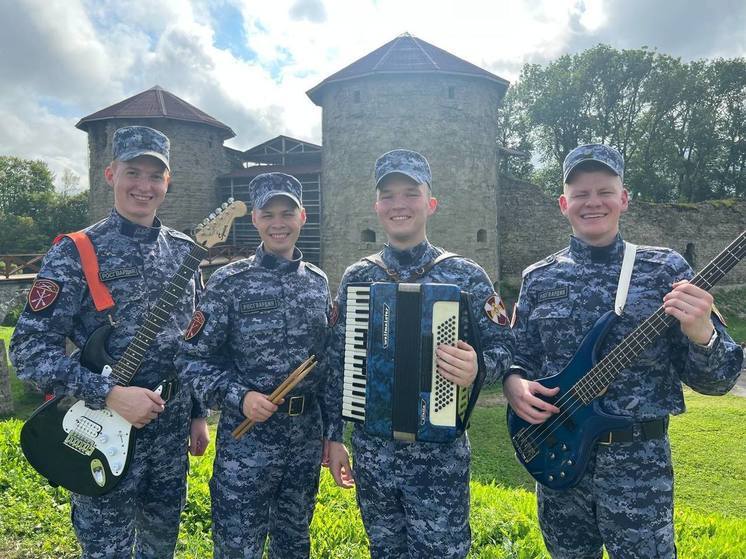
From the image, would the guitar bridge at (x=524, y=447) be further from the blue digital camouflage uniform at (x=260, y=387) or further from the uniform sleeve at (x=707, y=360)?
the blue digital camouflage uniform at (x=260, y=387)

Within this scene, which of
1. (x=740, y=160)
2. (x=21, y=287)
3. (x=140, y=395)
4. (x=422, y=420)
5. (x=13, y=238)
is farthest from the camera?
(x=13, y=238)

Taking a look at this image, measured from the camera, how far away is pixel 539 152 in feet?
128

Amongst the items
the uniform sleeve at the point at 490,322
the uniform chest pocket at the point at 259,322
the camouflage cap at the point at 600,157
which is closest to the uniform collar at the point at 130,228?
the uniform chest pocket at the point at 259,322

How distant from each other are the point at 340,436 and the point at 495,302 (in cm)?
118

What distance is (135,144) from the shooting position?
311cm

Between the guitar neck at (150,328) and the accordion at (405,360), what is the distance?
115 cm

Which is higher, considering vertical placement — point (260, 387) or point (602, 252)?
point (602, 252)

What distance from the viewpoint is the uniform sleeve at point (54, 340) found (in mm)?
2734

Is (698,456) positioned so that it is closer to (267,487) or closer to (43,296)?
(267,487)

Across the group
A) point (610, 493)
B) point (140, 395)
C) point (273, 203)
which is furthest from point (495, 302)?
Result: point (140, 395)

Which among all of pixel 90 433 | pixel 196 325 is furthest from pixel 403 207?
pixel 90 433

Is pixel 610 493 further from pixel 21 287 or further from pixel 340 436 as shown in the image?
pixel 21 287

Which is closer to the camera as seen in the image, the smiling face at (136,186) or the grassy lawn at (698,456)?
the smiling face at (136,186)

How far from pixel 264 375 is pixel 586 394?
5.92ft
